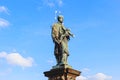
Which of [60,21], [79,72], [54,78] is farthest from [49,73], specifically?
[60,21]

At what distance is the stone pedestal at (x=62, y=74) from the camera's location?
17.1 meters

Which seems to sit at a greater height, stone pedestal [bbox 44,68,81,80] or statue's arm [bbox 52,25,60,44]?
statue's arm [bbox 52,25,60,44]

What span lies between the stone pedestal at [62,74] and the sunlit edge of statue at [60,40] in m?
0.30

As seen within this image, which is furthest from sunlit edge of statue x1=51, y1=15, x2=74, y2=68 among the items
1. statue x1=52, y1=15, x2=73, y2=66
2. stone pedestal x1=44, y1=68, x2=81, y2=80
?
stone pedestal x1=44, y1=68, x2=81, y2=80

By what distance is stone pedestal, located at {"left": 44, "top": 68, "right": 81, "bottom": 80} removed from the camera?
17.1m

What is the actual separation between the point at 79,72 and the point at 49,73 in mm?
1451

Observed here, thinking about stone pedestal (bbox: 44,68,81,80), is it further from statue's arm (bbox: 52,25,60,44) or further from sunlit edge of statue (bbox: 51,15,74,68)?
statue's arm (bbox: 52,25,60,44)

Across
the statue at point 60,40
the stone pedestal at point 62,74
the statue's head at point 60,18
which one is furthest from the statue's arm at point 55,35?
the stone pedestal at point 62,74

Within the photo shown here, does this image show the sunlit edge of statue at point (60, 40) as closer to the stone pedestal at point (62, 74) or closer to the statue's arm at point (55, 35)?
the statue's arm at point (55, 35)

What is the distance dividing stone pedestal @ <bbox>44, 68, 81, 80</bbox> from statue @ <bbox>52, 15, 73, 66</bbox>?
426 mm

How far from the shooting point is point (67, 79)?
17.1 metres

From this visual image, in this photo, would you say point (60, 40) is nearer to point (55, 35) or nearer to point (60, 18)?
point (55, 35)

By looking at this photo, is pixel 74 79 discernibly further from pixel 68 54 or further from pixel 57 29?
pixel 57 29

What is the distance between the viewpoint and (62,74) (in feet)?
56.5
